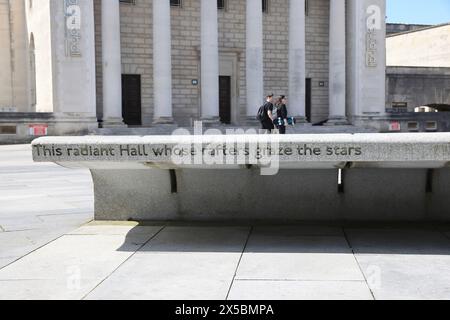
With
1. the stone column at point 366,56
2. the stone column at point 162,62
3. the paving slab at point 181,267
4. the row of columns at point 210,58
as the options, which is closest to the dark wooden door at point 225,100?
the row of columns at point 210,58

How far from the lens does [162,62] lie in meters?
31.8

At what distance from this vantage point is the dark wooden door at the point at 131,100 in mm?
34844

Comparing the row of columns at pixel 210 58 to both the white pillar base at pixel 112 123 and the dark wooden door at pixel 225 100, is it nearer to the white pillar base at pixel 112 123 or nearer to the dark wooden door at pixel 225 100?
the white pillar base at pixel 112 123

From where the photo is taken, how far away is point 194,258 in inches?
244

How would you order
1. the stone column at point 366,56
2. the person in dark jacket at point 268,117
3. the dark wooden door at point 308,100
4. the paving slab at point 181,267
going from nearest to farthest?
the paving slab at point 181,267 → the person in dark jacket at point 268,117 → the stone column at point 366,56 → the dark wooden door at point 308,100

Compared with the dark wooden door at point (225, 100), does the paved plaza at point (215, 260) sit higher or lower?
lower

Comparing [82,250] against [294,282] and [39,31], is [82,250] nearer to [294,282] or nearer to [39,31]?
[294,282]

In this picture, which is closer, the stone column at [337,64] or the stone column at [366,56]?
the stone column at [366,56]

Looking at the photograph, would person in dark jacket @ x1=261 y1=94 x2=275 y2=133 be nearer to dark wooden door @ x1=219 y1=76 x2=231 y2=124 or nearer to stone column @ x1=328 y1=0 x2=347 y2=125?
stone column @ x1=328 y1=0 x2=347 y2=125

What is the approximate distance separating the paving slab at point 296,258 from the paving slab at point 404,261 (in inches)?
6.9

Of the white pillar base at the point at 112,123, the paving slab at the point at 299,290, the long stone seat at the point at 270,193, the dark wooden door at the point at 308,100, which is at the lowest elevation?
the paving slab at the point at 299,290

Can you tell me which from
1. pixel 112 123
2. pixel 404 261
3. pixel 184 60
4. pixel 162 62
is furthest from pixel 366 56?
pixel 404 261

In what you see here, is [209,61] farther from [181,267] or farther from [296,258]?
[181,267]
